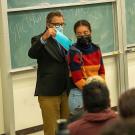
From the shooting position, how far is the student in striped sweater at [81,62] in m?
3.29

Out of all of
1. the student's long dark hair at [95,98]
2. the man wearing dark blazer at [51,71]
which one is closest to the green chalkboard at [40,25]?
the man wearing dark blazer at [51,71]

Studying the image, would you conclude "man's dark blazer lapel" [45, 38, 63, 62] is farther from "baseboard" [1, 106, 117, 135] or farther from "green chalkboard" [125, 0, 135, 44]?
"green chalkboard" [125, 0, 135, 44]

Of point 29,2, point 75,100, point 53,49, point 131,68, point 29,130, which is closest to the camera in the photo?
point 75,100

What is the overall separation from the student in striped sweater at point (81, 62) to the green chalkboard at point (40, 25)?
44.0 inches

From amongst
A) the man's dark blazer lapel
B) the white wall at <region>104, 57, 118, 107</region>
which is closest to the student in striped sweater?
the man's dark blazer lapel

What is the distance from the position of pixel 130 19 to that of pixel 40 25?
148 cm

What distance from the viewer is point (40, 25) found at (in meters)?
4.52

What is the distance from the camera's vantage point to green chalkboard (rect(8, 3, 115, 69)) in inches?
170

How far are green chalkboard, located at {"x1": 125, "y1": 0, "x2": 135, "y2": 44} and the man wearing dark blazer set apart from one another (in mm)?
2118

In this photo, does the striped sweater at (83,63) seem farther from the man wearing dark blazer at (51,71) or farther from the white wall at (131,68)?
the white wall at (131,68)

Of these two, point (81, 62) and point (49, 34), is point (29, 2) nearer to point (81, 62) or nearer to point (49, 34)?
point (49, 34)

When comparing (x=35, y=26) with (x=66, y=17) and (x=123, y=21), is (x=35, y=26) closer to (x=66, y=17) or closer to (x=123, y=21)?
(x=66, y=17)

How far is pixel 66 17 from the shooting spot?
188 inches

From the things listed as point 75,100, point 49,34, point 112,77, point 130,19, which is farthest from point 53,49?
point 130,19
